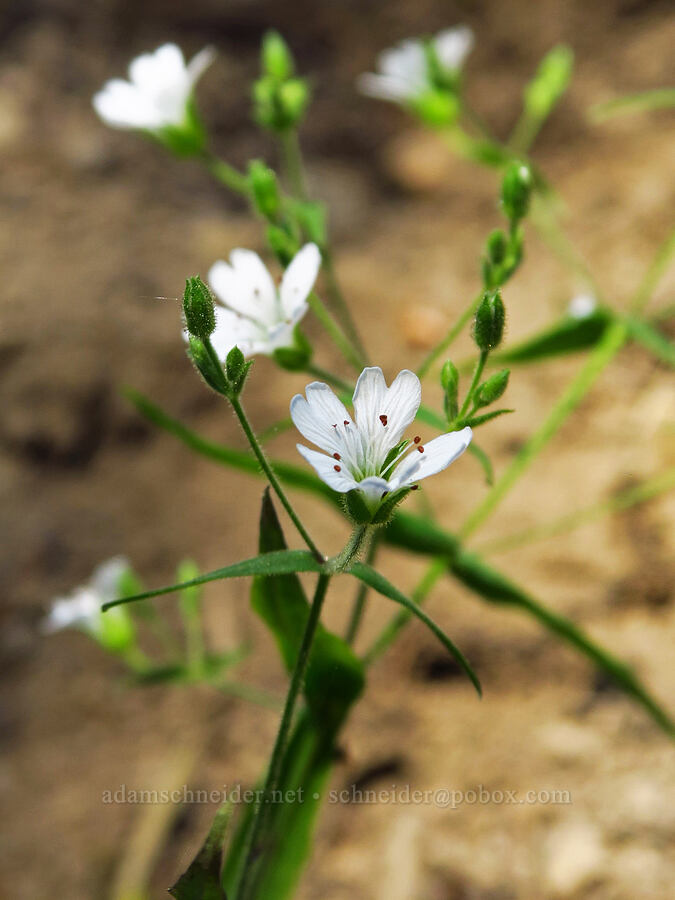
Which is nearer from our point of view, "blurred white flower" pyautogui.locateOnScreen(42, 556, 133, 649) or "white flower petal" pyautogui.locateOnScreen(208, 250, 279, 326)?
"white flower petal" pyautogui.locateOnScreen(208, 250, 279, 326)

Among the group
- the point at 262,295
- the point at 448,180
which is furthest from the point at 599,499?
the point at 448,180

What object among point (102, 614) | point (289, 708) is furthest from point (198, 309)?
point (102, 614)

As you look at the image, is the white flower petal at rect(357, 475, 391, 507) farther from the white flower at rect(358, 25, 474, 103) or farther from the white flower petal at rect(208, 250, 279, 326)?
the white flower at rect(358, 25, 474, 103)

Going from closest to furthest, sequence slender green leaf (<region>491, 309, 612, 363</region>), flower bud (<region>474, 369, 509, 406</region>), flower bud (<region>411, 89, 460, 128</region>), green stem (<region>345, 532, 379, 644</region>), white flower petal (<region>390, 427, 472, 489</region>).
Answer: white flower petal (<region>390, 427, 472, 489</region>), flower bud (<region>474, 369, 509, 406</region>), green stem (<region>345, 532, 379, 644</region>), slender green leaf (<region>491, 309, 612, 363</region>), flower bud (<region>411, 89, 460, 128</region>)

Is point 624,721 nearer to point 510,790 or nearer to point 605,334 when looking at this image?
point 510,790

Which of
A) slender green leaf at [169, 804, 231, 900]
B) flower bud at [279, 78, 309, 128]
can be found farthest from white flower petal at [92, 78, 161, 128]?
slender green leaf at [169, 804, 231, 900]

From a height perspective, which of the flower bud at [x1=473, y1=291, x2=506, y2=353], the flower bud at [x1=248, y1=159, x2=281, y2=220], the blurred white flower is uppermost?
the flower bud at [x1=248, y1=159, x2=281, y2=220]

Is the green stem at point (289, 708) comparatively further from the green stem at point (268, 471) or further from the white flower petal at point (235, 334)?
the white flower petal at point (235, 334)
